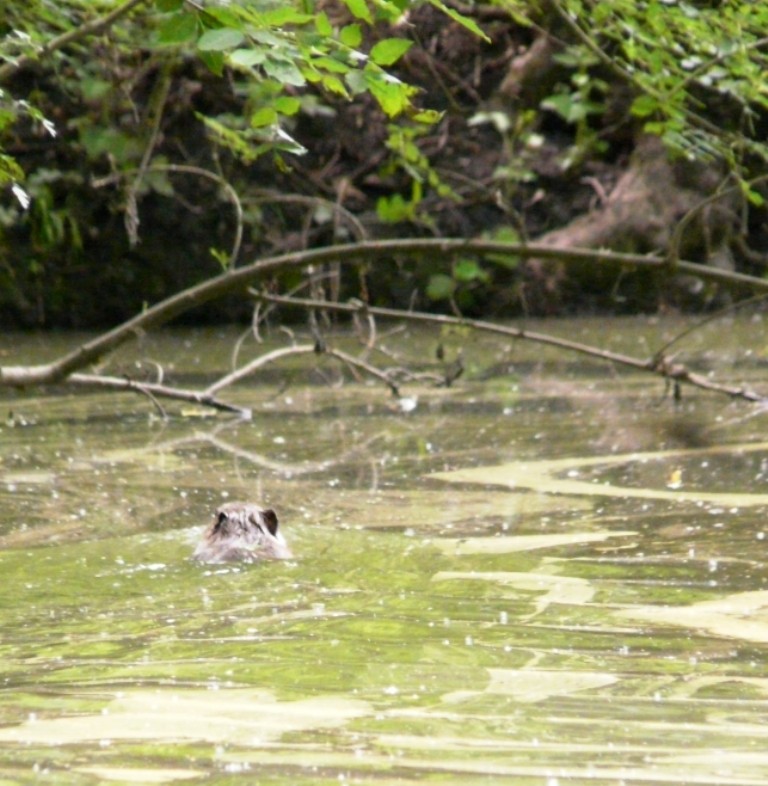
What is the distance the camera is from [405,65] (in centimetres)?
1499

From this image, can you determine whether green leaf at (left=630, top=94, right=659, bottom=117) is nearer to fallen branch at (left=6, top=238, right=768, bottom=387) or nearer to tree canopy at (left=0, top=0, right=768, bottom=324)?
fallen branch at (left=6, top=238, right=768, bottom=387)

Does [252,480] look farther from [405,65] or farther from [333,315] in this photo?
[405,65]

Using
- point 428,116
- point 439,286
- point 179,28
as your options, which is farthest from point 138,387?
point 439,286

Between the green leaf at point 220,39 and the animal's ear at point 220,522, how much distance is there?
66.4 inches

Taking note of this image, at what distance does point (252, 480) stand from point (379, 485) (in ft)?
→ 1.69

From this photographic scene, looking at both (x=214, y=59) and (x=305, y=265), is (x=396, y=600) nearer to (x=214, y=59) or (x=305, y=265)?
(x=214, y=59)

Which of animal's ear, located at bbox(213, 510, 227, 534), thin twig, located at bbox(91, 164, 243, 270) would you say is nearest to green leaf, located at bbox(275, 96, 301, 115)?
animal's ear, located at bbox(213, 510, 227, 534)

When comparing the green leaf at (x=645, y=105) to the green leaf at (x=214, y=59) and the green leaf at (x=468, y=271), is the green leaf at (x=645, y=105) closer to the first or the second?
the green leaf at (x=214, y=59)

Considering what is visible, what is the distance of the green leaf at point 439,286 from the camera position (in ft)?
45.6

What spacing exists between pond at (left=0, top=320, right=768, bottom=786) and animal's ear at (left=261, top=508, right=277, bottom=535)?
96 mm

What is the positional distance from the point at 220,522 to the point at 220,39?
68.2 inches

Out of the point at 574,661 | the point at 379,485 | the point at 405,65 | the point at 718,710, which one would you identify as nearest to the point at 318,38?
the point at 574,661

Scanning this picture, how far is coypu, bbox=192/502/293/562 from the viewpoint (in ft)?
14.7

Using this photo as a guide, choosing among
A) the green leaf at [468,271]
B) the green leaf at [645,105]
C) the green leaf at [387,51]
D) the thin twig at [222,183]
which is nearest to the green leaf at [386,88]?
the green leaf at [387,51]
